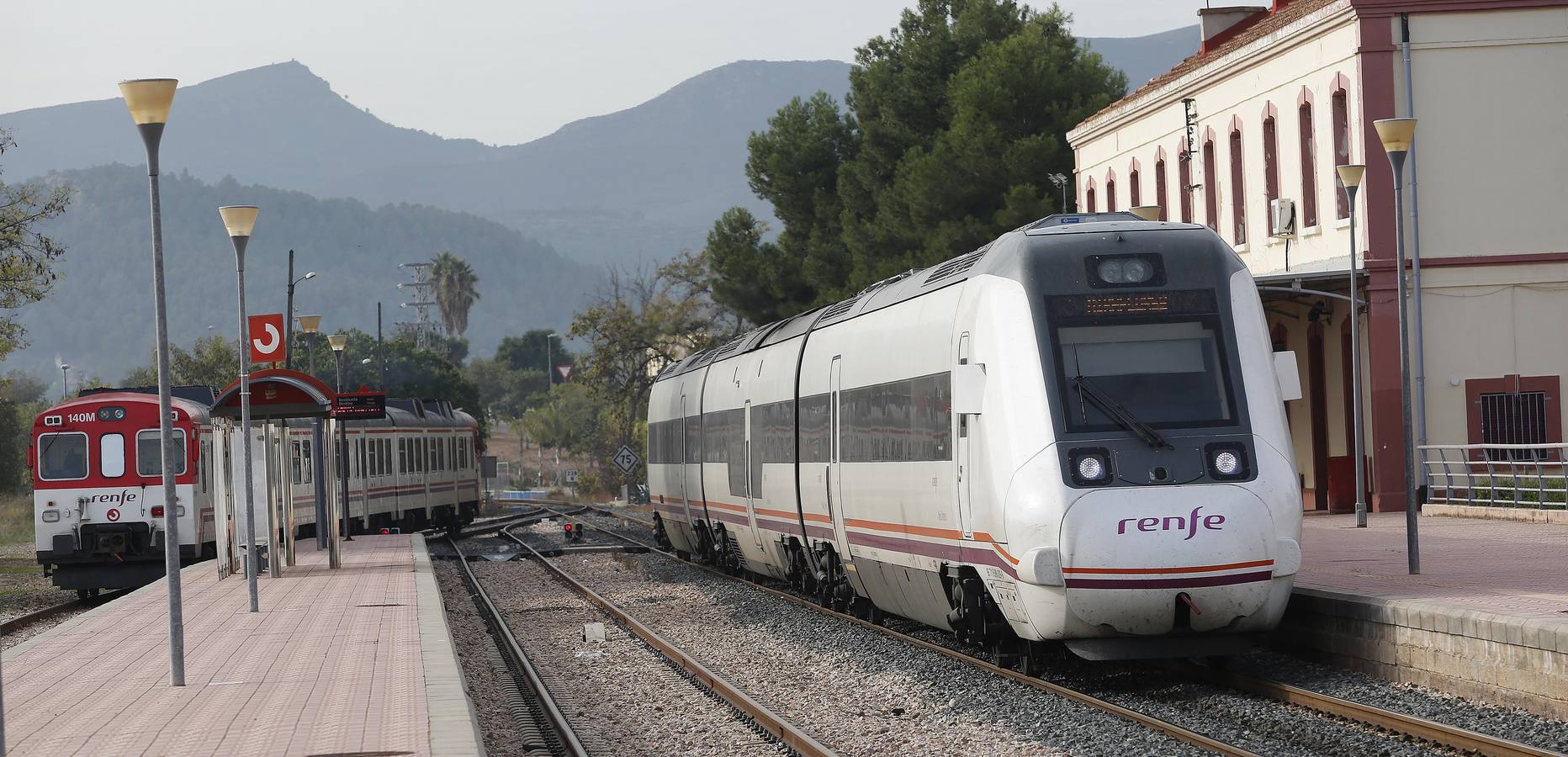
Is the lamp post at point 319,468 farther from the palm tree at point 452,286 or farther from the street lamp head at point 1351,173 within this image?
the palm tree at point 452,286

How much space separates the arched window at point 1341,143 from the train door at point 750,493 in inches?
473

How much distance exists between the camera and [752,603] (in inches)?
874

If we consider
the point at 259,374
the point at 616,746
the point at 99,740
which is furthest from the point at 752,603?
the point at 99,740

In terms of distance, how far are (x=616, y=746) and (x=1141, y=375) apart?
453 centimetres

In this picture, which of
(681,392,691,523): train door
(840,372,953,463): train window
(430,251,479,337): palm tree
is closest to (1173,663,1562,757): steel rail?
(840,372,953,463): train window

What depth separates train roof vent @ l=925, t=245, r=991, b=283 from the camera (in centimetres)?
1445

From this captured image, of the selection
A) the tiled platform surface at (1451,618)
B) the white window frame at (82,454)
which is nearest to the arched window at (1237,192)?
the tiled platform surface at (1451,618)

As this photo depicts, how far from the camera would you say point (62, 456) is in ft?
88.9

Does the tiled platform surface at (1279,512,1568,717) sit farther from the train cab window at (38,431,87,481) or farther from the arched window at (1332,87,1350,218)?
the train cab window at (38,431,87,481)

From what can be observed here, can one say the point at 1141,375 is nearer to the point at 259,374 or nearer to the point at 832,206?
the point at 259,374

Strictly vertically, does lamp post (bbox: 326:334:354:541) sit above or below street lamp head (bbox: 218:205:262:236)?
below

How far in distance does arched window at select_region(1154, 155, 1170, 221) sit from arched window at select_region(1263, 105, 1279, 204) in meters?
5.49

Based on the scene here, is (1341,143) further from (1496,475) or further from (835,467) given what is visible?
(835,467)

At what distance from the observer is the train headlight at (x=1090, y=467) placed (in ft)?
39.9
